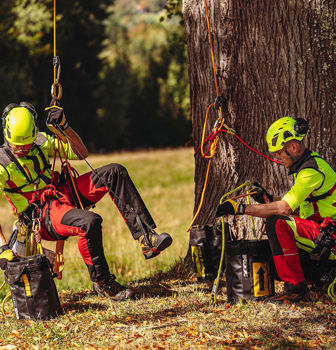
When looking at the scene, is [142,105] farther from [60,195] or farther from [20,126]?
[20,126]

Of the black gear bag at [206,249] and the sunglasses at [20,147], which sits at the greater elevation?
the sunglasses at [20,147]

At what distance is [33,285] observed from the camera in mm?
5055

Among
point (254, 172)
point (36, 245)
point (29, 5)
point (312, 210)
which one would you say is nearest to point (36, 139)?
point (36, 245)

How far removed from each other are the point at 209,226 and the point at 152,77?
42474 millimetres

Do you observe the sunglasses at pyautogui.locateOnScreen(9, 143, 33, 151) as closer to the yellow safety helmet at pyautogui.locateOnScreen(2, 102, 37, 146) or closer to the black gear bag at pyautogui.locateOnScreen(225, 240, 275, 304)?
the yellow safety helmet at pyautogui.locateOnScreen(2, 102, 37, 146)

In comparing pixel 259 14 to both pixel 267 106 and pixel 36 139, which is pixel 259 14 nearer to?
pixel 267 106

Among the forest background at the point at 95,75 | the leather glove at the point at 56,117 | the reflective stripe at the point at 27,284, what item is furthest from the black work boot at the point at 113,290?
the forest background at the point at 95,75

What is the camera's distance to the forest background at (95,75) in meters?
28.8

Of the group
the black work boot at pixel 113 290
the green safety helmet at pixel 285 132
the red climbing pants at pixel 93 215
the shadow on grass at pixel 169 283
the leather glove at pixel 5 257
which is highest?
the green safety helmet at pixel 285 132

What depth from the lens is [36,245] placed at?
214 inches

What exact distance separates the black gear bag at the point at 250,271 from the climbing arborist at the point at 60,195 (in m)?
0.66

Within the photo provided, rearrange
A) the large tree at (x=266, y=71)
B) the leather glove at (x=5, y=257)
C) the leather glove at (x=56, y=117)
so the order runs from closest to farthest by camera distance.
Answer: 1. the leather glove at (x=5, y=257)
2. the leather glove at (x=56, y=117)
3. the large tree at (x=266, y=71)

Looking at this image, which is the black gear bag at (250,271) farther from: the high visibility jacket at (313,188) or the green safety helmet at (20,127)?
the green safety helmet at (20,127)

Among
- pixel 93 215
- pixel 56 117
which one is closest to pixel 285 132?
pixel 93 215
